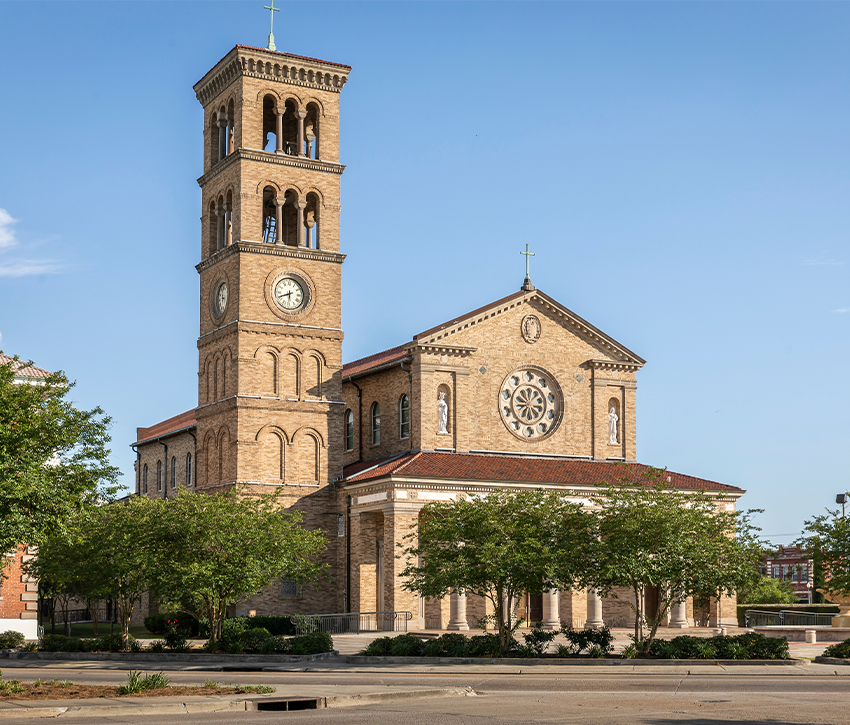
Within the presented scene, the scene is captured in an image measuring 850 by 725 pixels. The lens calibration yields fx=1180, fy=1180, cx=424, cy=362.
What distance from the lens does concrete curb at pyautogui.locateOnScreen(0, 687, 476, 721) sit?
20984 millimetres

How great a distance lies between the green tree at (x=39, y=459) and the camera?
24.7m

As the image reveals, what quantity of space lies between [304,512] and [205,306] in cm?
1251

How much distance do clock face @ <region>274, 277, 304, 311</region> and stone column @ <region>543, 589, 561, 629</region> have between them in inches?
738

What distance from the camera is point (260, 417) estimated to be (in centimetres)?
5662

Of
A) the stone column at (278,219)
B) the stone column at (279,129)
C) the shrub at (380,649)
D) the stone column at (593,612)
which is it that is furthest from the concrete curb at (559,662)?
the stone column at (279,129)

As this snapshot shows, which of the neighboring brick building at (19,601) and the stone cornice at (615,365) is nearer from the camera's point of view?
the neighboring brick building at (19,601)

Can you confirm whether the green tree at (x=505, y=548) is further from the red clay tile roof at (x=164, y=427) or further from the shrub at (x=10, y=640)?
the red clay tile roof at (x=164, y=427)

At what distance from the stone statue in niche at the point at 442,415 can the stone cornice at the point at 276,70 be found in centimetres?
1738

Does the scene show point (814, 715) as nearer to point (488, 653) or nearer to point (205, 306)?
point (488, 653)

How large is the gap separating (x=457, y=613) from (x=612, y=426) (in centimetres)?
1523

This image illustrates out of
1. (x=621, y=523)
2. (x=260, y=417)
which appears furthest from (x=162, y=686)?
(x=260, y=417)

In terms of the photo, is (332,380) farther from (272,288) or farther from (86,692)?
(86,692)

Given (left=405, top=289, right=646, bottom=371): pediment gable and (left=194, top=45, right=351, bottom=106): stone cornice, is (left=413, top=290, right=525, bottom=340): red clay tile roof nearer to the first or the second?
(left=405, top=289, right=646, bottom=371): pediment gable

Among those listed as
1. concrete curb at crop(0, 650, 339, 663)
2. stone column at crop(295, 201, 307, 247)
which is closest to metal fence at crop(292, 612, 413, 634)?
concrete curb at crop(0, 650, 339, 663)
